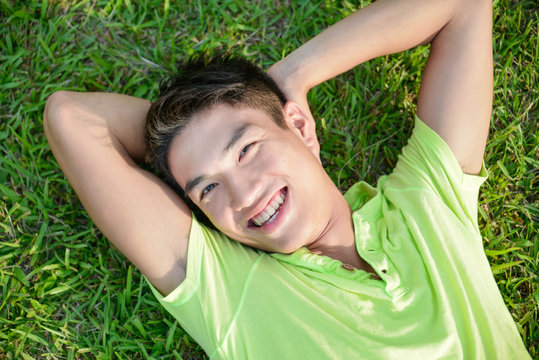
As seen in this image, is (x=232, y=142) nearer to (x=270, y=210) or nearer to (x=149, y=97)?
(x=270, y=210)

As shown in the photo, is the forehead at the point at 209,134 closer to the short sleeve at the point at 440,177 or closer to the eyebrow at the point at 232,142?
the eyebrow at the point at 232,142

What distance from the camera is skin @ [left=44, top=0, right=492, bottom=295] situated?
2.04 meters

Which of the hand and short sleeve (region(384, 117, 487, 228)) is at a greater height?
the hand

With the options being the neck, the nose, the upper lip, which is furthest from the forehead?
the neck

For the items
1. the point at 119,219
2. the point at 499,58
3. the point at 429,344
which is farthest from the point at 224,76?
the point at 499,58

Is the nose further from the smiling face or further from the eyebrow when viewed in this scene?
the eyebrow

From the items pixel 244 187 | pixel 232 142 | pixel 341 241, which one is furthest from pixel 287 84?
pixel 341 241

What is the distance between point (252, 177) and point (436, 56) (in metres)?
1.19

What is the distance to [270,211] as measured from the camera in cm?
208

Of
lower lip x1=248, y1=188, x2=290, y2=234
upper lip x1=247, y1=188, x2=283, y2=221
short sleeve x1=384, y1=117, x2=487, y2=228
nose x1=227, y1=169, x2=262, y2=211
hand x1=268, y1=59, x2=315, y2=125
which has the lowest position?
short sleeve x1=384, y1=117, x2=487, y2=228

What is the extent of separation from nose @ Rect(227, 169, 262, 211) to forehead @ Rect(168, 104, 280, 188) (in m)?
0.11

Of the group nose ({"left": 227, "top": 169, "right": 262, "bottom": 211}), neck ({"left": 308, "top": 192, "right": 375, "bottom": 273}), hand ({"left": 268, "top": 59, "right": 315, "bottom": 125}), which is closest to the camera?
nose ({"left": 227, "top": 169, "right": 262, "bottom": 211})

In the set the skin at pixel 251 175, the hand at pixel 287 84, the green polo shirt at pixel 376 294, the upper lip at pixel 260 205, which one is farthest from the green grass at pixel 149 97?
the upper lip at pixel 260 205

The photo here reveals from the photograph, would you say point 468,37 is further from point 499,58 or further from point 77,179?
point 77,179
